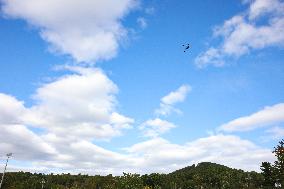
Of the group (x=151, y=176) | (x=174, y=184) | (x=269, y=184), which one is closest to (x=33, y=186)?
(x=151, y=176)

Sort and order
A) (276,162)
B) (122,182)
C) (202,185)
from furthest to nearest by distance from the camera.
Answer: (202,185), (122,182), (276,162)

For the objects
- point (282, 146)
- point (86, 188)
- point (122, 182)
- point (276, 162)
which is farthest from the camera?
point (86, 188)

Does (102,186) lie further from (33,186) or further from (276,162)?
(276,162)

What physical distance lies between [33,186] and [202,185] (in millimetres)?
86710

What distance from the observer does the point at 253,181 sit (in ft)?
611

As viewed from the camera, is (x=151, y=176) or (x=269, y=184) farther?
(x=151, y=176)

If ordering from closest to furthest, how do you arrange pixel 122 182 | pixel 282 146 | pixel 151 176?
pixel 282 146 → pixel 122 182 → pixel 151 176

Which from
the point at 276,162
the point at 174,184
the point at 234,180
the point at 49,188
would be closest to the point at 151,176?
the point at 174,184

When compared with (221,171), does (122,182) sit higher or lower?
lower

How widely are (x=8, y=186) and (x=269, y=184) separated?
391 ft

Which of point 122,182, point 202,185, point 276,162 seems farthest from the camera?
point 202,185

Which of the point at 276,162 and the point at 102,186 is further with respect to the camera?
the point at 102,186

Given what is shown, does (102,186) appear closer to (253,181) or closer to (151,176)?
(151,176)

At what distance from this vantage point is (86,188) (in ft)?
654
